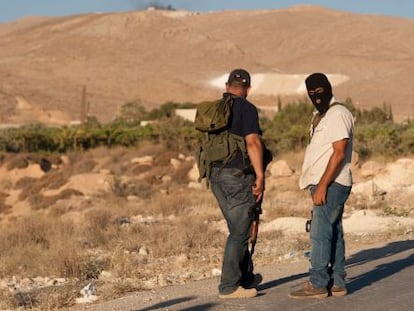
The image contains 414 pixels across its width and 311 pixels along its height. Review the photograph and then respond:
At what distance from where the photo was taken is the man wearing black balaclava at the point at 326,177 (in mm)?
8586

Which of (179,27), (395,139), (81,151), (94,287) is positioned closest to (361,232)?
(94,287)

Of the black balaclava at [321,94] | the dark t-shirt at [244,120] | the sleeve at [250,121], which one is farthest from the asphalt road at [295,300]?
the black balaclava at [321,94]

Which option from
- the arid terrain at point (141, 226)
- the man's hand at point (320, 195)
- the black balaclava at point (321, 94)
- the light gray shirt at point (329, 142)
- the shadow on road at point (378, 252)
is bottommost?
the arid terrain at point (141, 226)

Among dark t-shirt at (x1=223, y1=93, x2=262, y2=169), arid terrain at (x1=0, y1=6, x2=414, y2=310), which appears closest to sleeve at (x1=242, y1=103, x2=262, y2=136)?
dark t-shirt at (x1=223, y1=93, x2=262, y2=169)

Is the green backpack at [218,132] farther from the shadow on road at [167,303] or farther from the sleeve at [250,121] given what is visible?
the shadow on road at [167,303]

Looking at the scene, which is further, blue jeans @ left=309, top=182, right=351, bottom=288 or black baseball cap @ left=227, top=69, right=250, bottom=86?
black baseball cap @ left=227, top=69, right=250, bottom=86

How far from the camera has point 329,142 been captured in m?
8.62

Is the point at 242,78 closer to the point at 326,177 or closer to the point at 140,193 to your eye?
the point at 326,177

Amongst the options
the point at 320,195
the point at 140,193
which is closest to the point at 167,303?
the point at 320,195

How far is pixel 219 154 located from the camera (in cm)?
888

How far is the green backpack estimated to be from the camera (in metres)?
8.76

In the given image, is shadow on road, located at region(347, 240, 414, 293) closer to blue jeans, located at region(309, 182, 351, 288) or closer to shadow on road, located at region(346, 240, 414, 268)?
shadow on road, located at region(346, 240, 414, 268)

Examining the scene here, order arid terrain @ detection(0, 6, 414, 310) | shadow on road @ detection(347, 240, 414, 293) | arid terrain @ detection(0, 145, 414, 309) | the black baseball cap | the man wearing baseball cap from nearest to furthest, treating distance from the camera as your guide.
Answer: the man wearing baseball cap
the black baseball cap
shadow on road @ detection(347, 240, 414, 293)
arid terrain @ detection(0, 145, 414, 309)
arid terrain @ detection(0, 6, 414, 310)

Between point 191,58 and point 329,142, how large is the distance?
11868 centimetres
